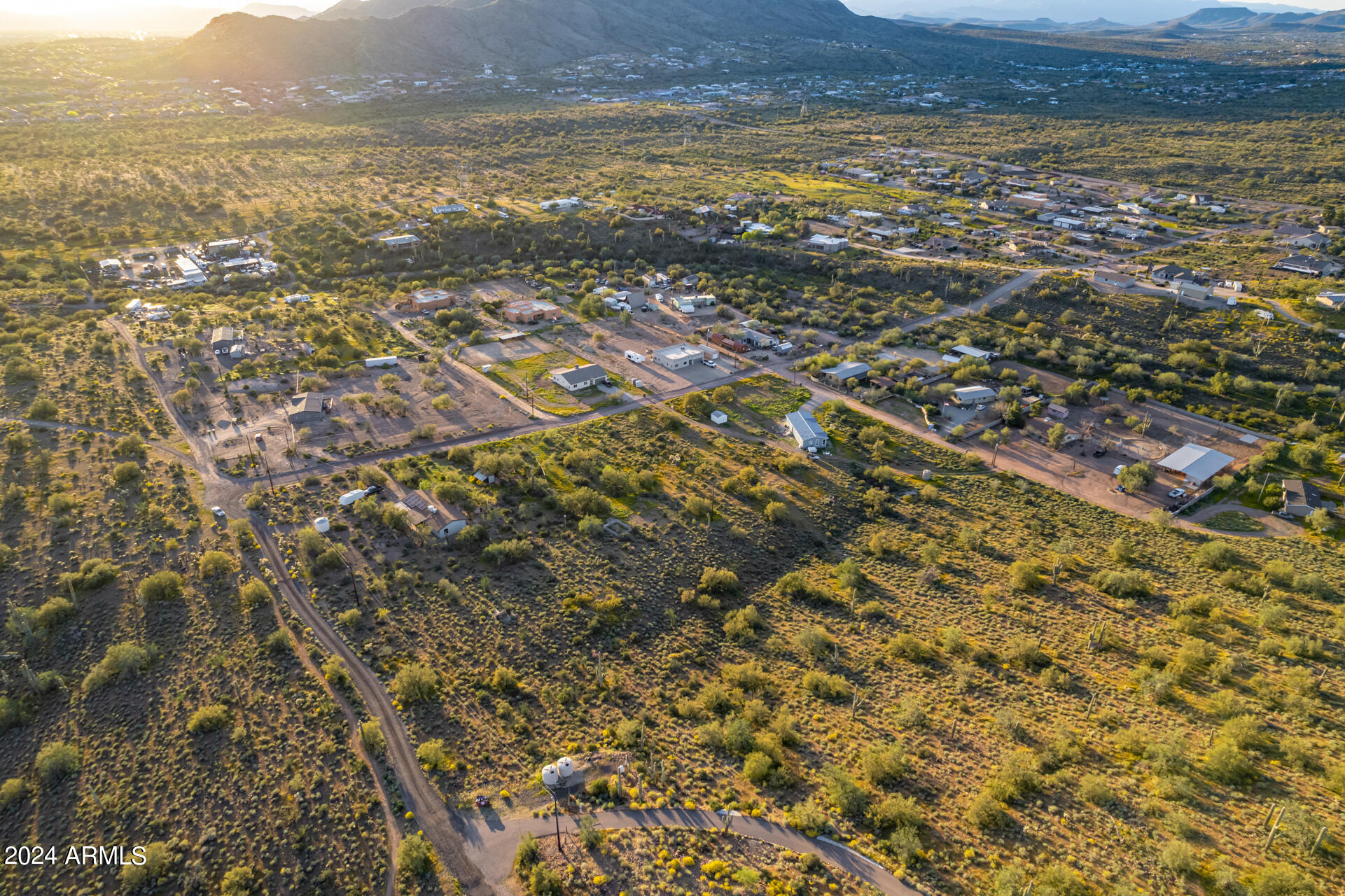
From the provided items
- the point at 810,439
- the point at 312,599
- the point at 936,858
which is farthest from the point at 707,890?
the point at 810,439

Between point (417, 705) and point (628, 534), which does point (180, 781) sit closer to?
point (417, 705)

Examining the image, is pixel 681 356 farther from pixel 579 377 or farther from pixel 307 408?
pixel 307 408

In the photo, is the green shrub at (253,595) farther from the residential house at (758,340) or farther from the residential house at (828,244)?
the residential house at (828,244)

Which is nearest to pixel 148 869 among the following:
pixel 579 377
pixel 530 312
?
pixel 579 377

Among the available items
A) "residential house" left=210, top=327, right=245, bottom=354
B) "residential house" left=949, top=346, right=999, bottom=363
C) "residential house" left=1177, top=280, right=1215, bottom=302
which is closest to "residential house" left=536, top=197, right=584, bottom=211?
"residential house" left=210, top=327, right=245, bottom=354

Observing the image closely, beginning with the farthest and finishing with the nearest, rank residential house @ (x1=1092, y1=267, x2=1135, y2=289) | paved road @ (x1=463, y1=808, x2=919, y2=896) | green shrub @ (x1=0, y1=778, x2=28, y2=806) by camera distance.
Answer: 1. residential house @ (x1=1092, y1=267, x2=1135, y2=289)
2. green shrub @ (x1=0, y1=778, x2=28, y2=806)
3. paved road @ (x1=463, y1=808, x2=919, y2=896)

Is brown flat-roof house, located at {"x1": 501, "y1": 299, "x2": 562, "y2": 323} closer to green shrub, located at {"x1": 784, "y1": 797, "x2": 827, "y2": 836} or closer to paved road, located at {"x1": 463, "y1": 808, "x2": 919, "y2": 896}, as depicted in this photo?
paved road, located at {"x1": 463, "y1": 808, "x2": 919, "y2": 896}
